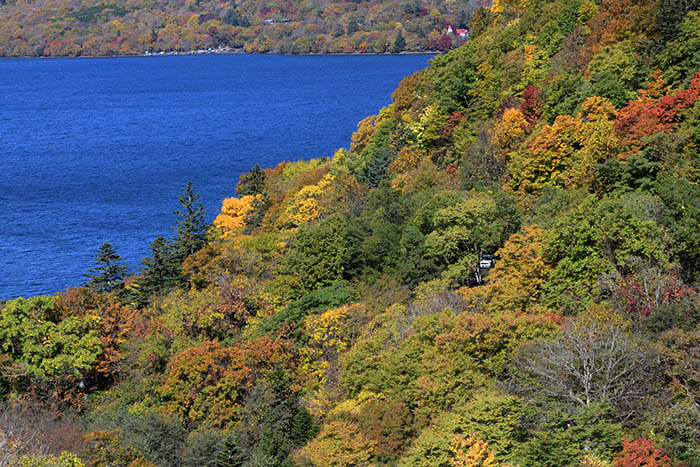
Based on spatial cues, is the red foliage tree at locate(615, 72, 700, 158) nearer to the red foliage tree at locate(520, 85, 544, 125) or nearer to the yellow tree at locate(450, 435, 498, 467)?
the red foliage tree at locate(520, 85, 544, 125)

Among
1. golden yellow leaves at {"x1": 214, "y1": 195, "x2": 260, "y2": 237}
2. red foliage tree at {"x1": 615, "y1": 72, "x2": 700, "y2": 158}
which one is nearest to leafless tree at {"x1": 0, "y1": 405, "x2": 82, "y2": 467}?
golden yellow leaves at {"x1": 214, "y1": 195, "x2": 260, "y2": 237}

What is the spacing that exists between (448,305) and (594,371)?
12727mm

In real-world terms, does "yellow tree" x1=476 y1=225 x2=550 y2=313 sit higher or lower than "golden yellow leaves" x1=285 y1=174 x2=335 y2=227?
higher

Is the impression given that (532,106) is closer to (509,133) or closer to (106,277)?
(509,133)

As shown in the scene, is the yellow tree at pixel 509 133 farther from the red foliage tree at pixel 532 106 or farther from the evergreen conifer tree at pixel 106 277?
the evergreen conifer tree at pixel 106 277

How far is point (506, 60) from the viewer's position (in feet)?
276

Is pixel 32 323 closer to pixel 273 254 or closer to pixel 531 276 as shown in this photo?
pixel 273 254

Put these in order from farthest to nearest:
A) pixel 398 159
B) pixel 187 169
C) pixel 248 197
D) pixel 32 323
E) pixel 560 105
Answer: pixel 187 169, pixel 248 197, pixel 398 159, pixel 560 105, pixel 32 323

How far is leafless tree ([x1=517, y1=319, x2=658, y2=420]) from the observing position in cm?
3384

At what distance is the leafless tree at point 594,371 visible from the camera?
3384cm

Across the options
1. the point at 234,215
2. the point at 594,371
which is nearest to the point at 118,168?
the point at 234,215

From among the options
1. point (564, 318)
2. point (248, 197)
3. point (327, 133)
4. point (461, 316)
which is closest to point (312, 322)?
point (461, 316)

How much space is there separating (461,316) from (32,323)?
92.7 feet

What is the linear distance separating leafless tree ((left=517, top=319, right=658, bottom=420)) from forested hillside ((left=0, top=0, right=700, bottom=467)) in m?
0.12
